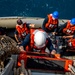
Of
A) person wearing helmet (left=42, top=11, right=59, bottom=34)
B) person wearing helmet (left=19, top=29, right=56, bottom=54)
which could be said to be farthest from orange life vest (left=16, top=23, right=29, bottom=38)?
person wearing helmet (left=19, top=29, right=56, bottom=54)

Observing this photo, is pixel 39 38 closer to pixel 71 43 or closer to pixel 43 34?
pixel 43 34

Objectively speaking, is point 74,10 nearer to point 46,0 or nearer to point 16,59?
point 46,0

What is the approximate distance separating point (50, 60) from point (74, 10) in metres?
7.81

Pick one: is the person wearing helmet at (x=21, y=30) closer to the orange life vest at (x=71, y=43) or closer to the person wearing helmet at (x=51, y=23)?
the person wearing helmet at (x=51, y=23)

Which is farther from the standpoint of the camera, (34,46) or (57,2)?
(57,2)

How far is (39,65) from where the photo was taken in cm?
676

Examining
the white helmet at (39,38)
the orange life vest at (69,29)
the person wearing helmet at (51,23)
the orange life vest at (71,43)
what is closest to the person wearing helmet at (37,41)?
the white helmet at (39,38)

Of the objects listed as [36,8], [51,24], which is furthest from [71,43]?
[36,8]

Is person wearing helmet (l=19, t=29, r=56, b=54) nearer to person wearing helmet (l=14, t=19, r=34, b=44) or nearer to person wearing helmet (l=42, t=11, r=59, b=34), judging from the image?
person wearing helmet (l=14, t=19, r=34, b=44)

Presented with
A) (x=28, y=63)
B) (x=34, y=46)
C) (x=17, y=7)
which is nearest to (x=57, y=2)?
(x=17, y=7)

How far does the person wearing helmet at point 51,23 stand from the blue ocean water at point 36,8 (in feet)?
15.7

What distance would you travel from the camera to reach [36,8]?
557 inches

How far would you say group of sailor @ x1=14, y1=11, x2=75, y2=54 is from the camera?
23.8 ft

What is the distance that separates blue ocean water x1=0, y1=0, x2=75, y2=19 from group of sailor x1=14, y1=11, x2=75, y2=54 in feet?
15.3
